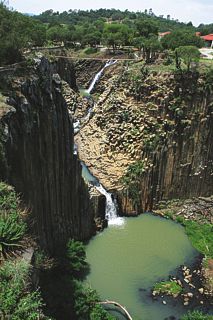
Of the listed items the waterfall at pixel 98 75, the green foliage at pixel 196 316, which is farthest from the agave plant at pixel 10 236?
the waterfall at pixel 98 75

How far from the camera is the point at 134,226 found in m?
29.6

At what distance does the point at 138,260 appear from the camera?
84.1ft

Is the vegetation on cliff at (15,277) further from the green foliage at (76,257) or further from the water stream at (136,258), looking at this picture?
the water stream at (136,258)

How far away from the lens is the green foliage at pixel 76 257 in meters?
22.5

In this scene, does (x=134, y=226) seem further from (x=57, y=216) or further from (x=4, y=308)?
(x=4, y=308)

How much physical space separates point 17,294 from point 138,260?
1731 centimetres

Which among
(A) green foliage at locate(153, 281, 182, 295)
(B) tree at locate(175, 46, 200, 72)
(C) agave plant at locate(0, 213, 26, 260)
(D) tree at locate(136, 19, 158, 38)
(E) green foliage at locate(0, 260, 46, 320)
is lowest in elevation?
(A) green foliage at locate(153, 281, 182, 295)

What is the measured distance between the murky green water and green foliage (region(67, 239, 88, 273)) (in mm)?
1037

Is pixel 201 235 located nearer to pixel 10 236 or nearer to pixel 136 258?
pixel 136 258

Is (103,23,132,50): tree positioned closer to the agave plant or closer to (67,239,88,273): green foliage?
(67,239,88,273): green foliage

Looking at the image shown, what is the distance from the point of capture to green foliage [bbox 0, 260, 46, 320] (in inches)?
350

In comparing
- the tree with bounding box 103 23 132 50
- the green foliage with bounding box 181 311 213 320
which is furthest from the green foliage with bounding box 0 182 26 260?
the tree with bounding box 103 23 132 50

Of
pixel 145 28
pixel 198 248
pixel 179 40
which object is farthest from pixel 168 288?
pixel 145 28

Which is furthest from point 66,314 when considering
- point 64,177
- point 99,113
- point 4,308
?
point 99,113
